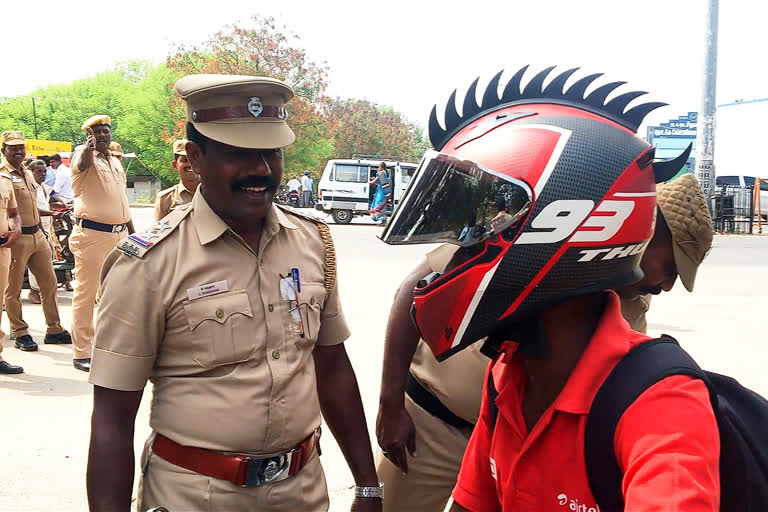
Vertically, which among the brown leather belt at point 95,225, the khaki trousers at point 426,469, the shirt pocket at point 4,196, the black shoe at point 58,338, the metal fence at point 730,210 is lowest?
the metal fence at point 730,210

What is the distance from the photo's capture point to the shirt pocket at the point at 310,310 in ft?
7.64

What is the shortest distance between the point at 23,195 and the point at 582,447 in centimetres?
753

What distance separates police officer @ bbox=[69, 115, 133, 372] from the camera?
664cm

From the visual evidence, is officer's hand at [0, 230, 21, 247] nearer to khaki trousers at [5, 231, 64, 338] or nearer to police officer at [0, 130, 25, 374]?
police officer at [0, 130, 25, 374]

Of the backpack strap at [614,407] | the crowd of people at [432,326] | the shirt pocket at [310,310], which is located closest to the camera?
the backpack strap at [614,407]

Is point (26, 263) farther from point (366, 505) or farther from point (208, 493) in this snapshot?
point (208, 493)

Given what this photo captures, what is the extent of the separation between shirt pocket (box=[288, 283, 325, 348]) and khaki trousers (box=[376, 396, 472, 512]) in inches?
22.3

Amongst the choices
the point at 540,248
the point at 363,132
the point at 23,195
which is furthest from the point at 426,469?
the point at 363,132

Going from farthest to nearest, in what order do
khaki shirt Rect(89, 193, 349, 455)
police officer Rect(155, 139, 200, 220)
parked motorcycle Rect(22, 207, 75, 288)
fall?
1. parked motorcycle Rect(22, 207, 75, 288)
2. police officer Rect(155, 139, 200, 220)
3. khaki shirt Rect(89, 193, 349, 455)

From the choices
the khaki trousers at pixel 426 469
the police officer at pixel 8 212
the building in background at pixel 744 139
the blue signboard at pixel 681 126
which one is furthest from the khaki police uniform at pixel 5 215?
the blue signboard at pixel 681 126

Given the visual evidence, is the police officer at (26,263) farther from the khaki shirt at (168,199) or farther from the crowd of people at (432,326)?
the crowd of people at (432,326)

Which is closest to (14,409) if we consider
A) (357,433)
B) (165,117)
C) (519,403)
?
(357,433)

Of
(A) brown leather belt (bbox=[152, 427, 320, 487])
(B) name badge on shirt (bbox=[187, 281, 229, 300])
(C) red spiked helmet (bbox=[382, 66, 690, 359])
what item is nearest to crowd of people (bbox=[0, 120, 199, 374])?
(B) name badge on shirt (bbox=[187, 281, 229, 300])

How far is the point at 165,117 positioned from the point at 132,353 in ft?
165
